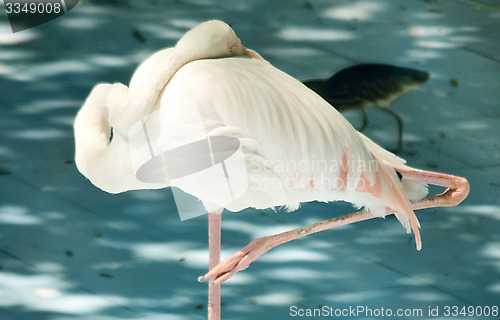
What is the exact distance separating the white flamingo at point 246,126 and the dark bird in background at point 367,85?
0.73 m

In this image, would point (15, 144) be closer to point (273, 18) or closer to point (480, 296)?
point (273, 18)

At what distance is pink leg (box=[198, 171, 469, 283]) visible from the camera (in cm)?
175

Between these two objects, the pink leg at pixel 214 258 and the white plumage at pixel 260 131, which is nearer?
the white plumage at pixel 260 131

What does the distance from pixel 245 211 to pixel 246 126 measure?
3.54 ft

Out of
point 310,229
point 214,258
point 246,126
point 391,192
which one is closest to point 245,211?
point 214,258

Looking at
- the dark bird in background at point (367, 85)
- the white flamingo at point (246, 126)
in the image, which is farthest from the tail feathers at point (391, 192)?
the dark bird in background at point (367, 85)

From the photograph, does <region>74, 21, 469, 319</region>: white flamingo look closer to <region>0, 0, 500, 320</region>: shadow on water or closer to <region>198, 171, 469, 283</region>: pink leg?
<region>198, 171, 469, 283</region>: pink leg

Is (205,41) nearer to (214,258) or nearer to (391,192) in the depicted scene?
(391,192)

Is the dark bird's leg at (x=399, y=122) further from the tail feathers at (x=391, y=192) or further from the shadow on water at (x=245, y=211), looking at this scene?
the tail feathers at (x=391, y=192)

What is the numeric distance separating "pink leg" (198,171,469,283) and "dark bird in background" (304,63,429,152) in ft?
2.24

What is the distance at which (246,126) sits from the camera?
5.32 feet

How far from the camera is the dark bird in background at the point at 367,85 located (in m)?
2.50

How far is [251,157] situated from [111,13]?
101cm

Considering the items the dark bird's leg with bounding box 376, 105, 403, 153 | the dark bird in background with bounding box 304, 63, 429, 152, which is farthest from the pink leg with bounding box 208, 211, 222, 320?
A: the dark bird's leg with bounding box 376, 105, 403, 153
